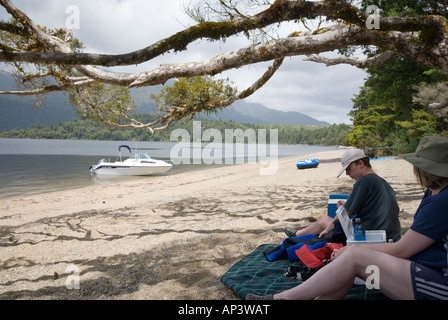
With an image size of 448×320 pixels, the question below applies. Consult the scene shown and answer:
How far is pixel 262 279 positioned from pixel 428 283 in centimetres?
164

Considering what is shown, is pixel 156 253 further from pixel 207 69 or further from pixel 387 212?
pixel 387 212

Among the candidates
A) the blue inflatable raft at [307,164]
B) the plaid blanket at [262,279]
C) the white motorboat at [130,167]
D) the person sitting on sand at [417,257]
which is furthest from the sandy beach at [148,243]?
the white motorboat at [130,167]

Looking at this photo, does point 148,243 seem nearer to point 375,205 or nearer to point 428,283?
point 375,205

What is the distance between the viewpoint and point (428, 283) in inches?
75.0

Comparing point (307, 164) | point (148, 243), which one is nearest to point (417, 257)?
point (148, 243)

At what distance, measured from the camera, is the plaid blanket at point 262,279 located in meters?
2.61

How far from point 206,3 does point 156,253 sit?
3758 millimetres

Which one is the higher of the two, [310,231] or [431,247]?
[431,247]

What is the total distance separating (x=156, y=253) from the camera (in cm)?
466

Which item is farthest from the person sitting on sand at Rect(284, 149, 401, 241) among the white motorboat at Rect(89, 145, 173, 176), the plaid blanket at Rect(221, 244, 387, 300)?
the white motorboat at Rect(89, 145, 173, 176)

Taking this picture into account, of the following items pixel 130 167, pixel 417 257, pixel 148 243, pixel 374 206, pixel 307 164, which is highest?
pixel 374 206
